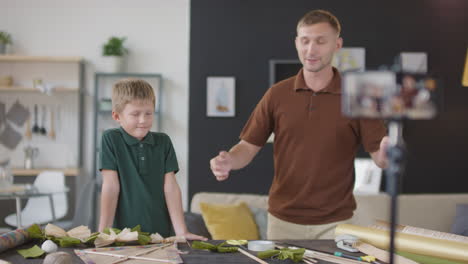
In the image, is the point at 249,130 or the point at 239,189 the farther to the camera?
the point at 239,189

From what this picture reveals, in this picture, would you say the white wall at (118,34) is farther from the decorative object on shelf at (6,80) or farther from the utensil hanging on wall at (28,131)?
the utensil hanging on wall at (28,131)

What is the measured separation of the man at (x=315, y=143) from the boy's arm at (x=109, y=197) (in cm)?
49

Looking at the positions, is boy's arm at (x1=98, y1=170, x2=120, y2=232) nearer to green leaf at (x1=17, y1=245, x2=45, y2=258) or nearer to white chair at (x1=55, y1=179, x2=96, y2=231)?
green leaf at (x1=17, y1=245, x2=45, y2=258)

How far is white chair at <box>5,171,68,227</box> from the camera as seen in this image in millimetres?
5059

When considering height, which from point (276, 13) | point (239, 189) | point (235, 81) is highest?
point (276, 13)

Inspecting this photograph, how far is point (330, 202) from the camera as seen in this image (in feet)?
7.34

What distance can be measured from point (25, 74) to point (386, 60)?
4002mm

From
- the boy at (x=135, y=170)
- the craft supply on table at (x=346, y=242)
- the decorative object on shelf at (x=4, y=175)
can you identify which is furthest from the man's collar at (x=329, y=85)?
the decorative object on shelf at (x=4, y=175)

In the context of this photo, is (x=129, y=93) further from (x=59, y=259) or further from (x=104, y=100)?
(x=104, y=100)

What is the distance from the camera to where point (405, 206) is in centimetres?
416

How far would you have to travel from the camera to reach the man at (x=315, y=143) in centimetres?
218

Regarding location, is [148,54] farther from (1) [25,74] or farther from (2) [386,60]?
(2) [386,60]

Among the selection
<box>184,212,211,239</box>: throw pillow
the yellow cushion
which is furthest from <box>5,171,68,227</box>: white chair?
the yellow cushion

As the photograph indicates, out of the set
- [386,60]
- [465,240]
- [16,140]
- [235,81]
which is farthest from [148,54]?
[465,240]
